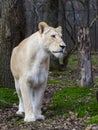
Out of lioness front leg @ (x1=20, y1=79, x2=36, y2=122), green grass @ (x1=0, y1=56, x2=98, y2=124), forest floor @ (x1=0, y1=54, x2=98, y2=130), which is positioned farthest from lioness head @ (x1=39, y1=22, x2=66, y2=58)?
green grass @ (x1=0, y1=56, x2=98, y2=124)

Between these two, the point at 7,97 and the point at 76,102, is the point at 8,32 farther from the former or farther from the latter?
the point at 76,102

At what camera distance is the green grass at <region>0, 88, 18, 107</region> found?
9300 mm

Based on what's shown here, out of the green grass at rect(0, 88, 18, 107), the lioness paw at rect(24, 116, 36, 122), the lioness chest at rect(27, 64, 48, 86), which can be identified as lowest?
the lioness paw at rect(24, 116, 36, 122)

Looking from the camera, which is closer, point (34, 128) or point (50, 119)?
point (34, 128)

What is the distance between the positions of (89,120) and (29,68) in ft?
4.14

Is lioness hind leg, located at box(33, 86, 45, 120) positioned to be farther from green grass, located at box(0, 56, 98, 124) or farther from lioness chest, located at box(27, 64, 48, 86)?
green grass, located at box(0, 56, 98, 124)

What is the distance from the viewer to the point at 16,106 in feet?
30.6

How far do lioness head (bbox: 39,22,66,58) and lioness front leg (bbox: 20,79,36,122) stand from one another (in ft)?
2.30

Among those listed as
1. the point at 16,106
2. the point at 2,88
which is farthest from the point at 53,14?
the point at 16,106

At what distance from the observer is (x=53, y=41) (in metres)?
7.75

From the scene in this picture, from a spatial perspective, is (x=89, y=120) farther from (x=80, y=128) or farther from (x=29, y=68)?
(x=29, y=68)

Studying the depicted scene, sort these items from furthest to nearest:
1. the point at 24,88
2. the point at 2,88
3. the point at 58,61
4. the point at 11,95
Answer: the point at 58,61 → the point at 2,88 → the point at 11,95 → the point at 24,88

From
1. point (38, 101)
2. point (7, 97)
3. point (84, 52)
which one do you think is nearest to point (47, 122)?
point (38, 101)

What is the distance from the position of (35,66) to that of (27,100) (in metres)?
0.59
